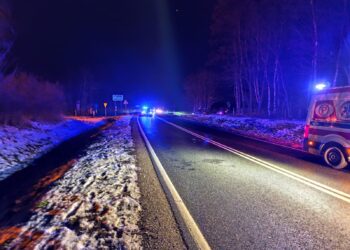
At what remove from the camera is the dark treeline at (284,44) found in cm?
2028

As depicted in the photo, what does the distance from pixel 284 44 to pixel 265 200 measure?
25.3 m

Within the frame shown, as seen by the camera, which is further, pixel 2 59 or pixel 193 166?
pixel 2 59

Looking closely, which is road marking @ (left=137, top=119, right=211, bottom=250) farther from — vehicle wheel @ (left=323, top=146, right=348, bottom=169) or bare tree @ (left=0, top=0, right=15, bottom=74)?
bare tree @ (left=0, top=0, right=15, bottom=74)

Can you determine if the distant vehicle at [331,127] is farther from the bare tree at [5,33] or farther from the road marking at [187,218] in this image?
the bare tree at [5,33]

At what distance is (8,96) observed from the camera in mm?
17594

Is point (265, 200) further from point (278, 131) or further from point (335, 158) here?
point (278, 131)

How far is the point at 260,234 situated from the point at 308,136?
661 centimetres

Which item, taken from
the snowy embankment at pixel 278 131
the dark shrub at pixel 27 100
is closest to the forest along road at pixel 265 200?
the snowy embankment at pixel 278 131

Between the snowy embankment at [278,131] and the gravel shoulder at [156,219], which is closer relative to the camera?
the gravel shoulder at [156,219]

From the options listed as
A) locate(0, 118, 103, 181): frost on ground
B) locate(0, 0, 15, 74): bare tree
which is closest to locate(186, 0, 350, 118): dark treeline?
locate(0, 118, 103, 181): frost on ground

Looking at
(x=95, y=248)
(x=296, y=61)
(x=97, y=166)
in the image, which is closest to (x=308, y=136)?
(x=97, y=166)

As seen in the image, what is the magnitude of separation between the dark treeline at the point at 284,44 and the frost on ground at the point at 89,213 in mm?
18430

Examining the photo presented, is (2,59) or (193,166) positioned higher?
(2,59)

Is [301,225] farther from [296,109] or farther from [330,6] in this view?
[296,109]
